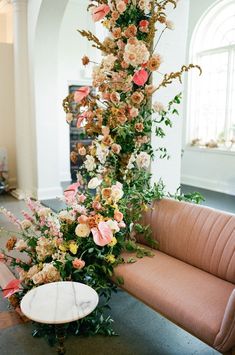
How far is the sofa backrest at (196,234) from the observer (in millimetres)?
2193

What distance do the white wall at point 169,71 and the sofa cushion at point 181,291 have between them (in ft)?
2.99

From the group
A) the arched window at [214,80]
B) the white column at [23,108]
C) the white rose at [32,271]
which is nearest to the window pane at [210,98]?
the arched window at [214,80]

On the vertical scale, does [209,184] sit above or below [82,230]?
below

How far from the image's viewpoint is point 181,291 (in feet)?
6.59

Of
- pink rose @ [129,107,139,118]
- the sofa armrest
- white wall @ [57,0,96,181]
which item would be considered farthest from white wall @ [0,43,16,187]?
the sofa armrest

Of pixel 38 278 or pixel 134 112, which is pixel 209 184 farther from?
pixel 38 278

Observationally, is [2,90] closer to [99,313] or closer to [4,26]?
[4,26]

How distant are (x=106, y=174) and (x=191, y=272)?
0.94 meters

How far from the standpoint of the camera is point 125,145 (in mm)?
2604

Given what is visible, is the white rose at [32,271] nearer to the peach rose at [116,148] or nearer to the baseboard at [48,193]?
the peach rose at [116,148]

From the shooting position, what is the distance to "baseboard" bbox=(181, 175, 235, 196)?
21.8 feet

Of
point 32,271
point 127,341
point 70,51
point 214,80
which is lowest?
point 127,341

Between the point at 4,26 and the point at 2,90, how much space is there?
2201mm

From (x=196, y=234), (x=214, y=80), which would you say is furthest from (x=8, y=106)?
(x=196, y=234)
